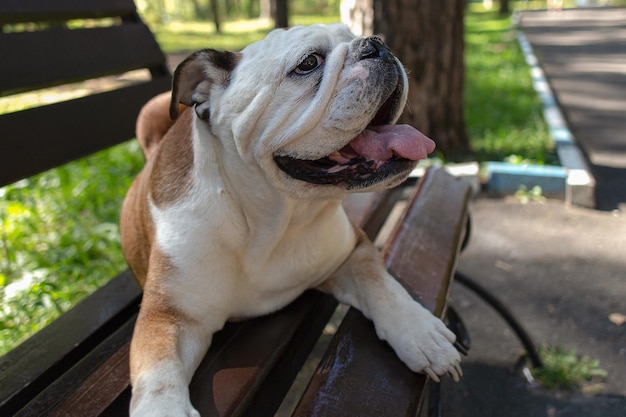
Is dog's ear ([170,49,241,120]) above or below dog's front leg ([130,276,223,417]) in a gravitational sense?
above

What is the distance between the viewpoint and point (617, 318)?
131 inches

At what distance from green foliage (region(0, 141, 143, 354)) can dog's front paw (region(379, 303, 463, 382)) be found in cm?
179

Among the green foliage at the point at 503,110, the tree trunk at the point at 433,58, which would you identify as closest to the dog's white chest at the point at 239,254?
the tree trunk at the point at 433,58

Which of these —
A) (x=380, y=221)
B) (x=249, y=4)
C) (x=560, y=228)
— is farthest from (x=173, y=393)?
(x=249, y=4)

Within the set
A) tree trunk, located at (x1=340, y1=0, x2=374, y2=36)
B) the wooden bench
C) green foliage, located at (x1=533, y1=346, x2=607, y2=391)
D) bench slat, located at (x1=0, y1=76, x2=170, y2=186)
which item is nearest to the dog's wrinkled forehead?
the wooden bench

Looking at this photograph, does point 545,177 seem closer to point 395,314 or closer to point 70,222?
point 395,314

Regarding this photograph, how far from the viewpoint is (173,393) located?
60.9 inches

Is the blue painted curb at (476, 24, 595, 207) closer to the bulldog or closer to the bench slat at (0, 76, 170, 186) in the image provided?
the bench slat at (0, 76, 170, 186)

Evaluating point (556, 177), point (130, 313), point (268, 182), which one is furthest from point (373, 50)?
point (556, 177)

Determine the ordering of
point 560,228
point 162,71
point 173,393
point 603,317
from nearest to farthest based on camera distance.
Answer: point 173,393, point 603,317, point 162,71, point 560,228

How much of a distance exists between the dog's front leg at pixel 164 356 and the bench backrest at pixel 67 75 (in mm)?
1106

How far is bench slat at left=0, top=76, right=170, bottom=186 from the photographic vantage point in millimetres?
2488

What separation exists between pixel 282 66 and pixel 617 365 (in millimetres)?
2305

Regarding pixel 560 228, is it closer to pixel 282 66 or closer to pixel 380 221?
pixel 380 221
